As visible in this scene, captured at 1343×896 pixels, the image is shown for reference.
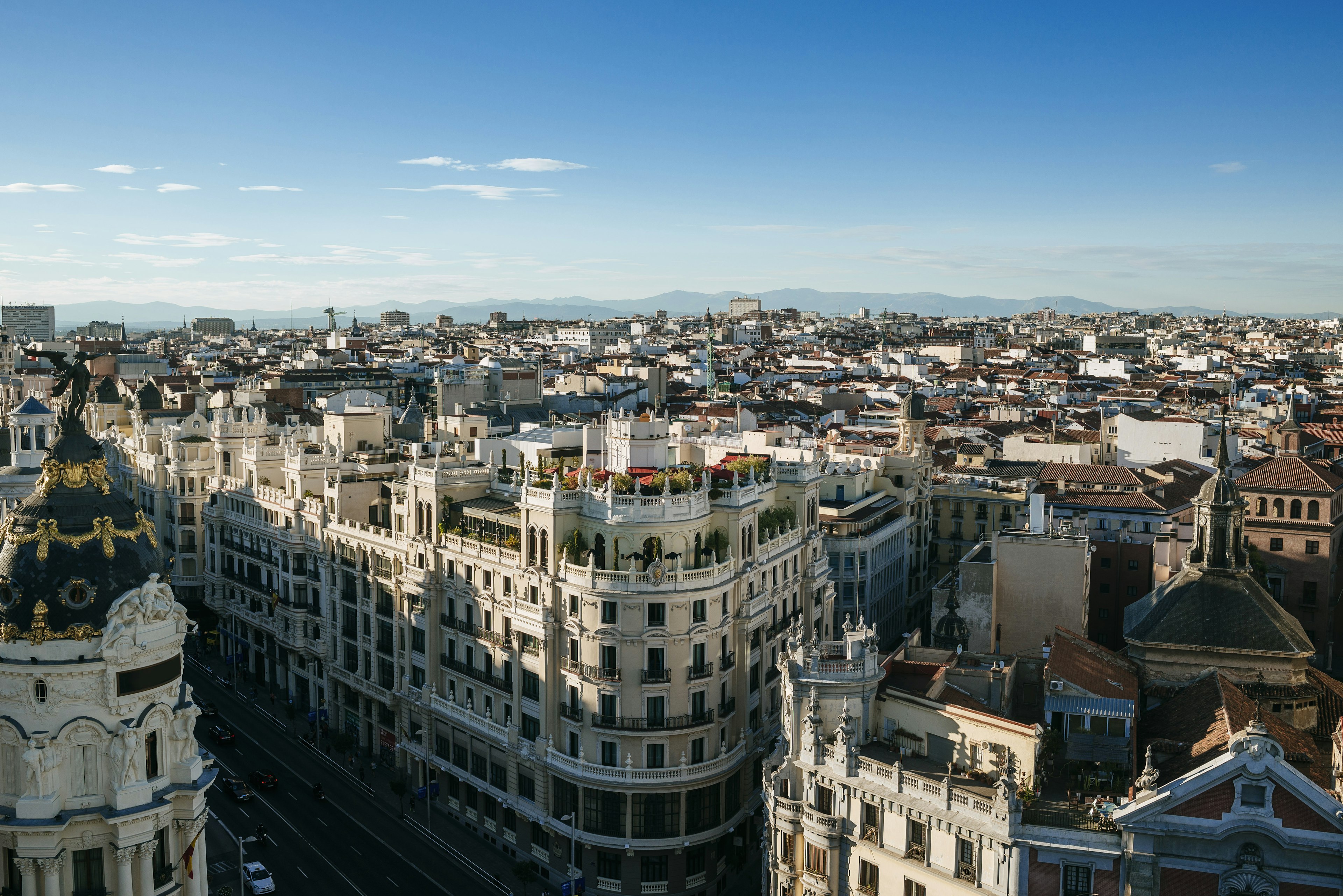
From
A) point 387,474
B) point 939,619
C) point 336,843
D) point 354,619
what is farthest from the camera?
point 387,474

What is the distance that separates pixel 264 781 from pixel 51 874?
125ft

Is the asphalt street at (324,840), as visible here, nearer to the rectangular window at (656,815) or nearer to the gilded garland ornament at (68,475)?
the rectangular window at (656,815)

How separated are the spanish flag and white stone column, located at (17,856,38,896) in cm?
454

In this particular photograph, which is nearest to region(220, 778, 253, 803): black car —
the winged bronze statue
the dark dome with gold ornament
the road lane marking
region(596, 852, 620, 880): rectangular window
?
the road lane marking

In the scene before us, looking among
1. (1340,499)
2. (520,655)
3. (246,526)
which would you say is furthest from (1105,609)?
(246,526)

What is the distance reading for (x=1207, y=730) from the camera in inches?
1828

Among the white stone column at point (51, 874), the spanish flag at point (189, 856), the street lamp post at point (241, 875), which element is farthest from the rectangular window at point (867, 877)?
the street lamp post at point (241, 875)

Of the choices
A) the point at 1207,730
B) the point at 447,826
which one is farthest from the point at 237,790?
the point at 1207,730

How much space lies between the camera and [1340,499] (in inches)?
3499

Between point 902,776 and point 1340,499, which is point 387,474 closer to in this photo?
point 902,776

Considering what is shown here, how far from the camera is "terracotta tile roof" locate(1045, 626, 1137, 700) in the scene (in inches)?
1965

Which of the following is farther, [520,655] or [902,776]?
[520,655]

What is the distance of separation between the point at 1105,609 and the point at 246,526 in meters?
68.6

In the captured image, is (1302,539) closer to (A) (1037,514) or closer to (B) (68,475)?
(A) (1037,514)
